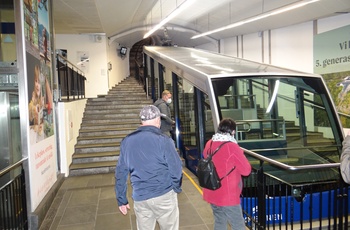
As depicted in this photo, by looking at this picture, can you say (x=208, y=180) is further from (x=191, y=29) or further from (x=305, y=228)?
(x=191, y=29)

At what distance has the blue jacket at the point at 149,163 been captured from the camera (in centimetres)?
214

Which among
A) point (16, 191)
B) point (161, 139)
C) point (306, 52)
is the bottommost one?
point (16, 191)

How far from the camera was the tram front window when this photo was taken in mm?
4008

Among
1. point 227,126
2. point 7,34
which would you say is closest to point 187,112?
point 227,126

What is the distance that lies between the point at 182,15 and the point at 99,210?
10.1 metres

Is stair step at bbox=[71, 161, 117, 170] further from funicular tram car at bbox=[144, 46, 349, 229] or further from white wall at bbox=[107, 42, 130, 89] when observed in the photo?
white wall at bbox=[107, 42, 130, 89]

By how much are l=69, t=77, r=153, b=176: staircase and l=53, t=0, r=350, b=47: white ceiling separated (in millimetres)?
2527

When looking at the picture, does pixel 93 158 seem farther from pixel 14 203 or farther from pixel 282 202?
pixel 282 202

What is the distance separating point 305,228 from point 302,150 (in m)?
1.06

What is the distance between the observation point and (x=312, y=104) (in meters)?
4.17

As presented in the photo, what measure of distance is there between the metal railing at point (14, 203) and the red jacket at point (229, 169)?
1.96 m

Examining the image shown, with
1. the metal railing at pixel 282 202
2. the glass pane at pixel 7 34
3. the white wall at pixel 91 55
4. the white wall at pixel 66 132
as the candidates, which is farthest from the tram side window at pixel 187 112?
the white wall at pixel 91 55

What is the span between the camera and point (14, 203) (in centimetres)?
290

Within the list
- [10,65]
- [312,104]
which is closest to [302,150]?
[312,104]
